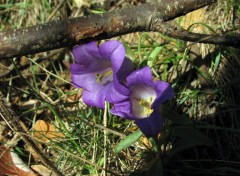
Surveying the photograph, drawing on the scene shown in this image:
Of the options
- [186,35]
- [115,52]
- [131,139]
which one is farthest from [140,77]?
[131,139]

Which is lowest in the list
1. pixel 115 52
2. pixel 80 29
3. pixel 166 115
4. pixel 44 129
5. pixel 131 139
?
pixel 44 129

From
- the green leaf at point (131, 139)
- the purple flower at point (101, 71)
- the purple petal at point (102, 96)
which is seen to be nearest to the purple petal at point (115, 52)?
the purple flower at point (101, 71)

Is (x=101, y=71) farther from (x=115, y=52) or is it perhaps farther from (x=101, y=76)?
(x=115, y=52)

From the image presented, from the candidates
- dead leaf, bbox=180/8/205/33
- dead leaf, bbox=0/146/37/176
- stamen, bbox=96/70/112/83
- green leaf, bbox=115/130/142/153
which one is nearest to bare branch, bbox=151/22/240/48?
stamen, bbox=96/70/112/83

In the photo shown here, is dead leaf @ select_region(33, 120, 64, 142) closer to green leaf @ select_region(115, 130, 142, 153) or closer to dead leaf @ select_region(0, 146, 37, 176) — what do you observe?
dead leaf @ select_region(0, 146, 37, 176)

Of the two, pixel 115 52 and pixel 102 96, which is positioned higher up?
pixel 115 52

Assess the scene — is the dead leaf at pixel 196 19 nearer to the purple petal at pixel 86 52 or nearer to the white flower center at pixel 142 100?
the white flower center at pixel 142 100
